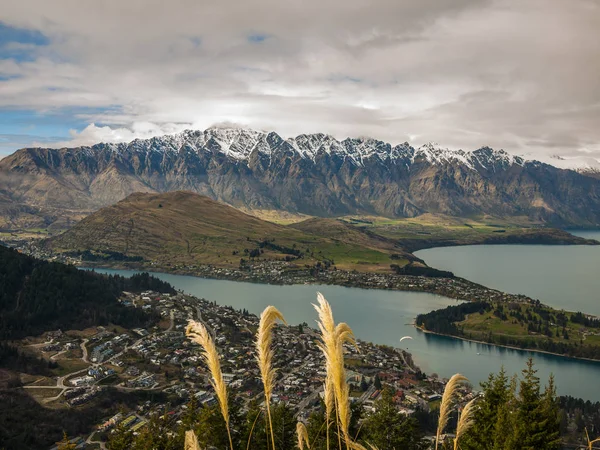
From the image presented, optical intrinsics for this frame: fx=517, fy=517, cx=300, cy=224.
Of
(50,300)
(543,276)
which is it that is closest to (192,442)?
(50,300)

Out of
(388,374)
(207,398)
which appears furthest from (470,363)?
(207,398)

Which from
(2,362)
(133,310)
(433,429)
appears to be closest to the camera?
(433,429)

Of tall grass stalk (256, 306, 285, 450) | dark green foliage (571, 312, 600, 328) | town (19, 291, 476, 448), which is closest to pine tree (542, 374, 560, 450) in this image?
tall grass stalk (256, 306, 285, 450)

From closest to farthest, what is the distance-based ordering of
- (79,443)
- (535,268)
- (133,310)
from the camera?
(79,443), (133,310), (535,268)

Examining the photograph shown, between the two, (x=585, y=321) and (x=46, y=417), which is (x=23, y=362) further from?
(x=585, y=321)

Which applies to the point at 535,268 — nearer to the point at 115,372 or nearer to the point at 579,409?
the point at 579,409

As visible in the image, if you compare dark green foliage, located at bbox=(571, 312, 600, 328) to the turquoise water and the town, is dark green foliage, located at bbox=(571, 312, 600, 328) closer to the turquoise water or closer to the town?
the turquoise water
